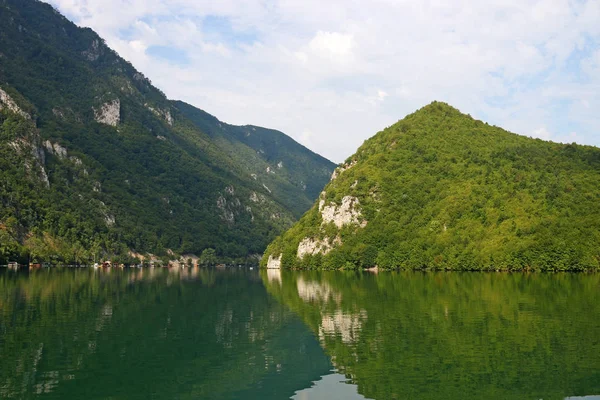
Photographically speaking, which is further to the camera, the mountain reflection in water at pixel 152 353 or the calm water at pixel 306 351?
the mountain reflection in water at pixel 152 353

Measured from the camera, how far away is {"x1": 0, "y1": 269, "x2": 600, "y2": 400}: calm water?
89.8 feet

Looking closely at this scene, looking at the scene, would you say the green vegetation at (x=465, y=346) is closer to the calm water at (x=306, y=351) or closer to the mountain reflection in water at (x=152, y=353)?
the calm water at (x=306, y=351)

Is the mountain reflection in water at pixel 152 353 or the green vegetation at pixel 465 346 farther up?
the green vegetation at pixel 465 346

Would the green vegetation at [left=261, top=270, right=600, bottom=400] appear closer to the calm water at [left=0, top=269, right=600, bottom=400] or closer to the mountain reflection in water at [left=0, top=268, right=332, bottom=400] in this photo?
the calm water at [left=0, top=269, right=600, bottom=400]

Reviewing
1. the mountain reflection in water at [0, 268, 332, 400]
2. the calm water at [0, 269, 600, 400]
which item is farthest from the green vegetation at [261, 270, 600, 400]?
the mountain reflection in water at [0, 268, 332, 400]

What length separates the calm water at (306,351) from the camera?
2738cm

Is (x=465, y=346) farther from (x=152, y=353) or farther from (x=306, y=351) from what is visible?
(x=152, y=353)

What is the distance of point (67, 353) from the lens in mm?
34812

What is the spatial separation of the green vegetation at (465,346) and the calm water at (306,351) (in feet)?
0.31

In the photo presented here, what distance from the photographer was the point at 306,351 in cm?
→ 3750

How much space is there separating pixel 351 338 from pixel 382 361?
8192mm

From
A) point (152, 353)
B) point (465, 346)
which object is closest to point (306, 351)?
point (152, 353)

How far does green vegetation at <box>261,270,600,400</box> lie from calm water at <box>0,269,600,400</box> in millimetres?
94

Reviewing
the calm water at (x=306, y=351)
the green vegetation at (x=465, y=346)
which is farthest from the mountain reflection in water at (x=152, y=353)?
the green vegetation at (x=465, y=346)
